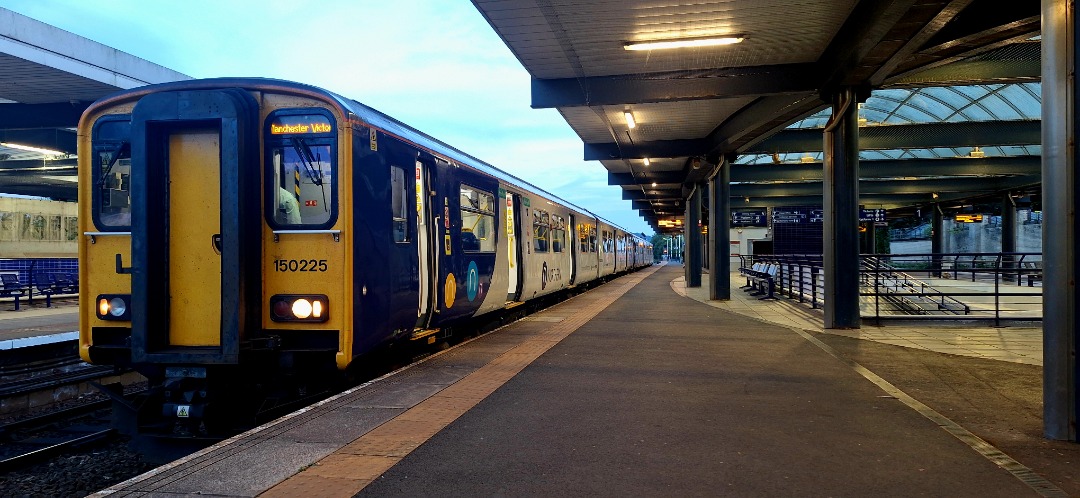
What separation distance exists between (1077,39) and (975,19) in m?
4.43

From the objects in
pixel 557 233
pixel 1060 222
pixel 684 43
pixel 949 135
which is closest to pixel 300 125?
pixel 1060 222

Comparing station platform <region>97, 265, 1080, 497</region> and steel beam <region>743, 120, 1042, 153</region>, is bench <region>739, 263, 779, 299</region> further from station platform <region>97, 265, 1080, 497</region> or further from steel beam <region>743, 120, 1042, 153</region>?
station platform <region>97, 265, 1080, 497</region>

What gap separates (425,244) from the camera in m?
7.92

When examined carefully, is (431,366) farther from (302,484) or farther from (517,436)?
(302,484)

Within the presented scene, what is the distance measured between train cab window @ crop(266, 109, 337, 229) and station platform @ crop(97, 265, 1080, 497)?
1660mm

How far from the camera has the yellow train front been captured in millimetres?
5719

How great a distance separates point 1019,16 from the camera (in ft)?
27.0

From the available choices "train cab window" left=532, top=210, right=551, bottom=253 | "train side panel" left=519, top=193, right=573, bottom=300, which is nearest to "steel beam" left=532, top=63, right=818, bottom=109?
"train side panel" left=519, top=193, right=573, bottom=300

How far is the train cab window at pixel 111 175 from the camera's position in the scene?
6223 millimetres

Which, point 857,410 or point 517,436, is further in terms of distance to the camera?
point 857,410

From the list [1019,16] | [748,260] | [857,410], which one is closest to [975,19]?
[1019,16]

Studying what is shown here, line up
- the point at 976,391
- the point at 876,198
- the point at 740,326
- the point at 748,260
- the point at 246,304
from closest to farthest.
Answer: the point at 246,304 < the point at 976,391 < the point at 740,326 < the point at 748,260 < the point at 876,198

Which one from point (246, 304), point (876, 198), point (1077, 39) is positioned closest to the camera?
point (1077, 39)

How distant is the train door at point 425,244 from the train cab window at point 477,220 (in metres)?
1.15
